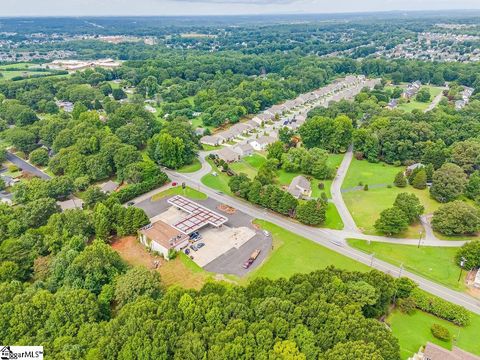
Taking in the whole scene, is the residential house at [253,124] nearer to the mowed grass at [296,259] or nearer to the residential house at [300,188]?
the residential house at [300,188]

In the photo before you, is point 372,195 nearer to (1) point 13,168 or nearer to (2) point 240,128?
(2) point 240,128

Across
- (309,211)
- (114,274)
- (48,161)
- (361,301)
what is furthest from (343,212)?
(48,161)

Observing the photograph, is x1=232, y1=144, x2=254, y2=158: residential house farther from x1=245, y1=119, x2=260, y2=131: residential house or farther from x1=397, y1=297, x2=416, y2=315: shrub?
x1=397, y1=297, x2=416, y2=315: shrub

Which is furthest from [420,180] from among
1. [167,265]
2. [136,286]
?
[136,286]

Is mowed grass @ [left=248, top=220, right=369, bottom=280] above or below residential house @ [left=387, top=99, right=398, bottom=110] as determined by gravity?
above

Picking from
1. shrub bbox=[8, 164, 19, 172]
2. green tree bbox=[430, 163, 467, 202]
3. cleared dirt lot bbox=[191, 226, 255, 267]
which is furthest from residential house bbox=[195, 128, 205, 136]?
green tree bbox=[430, 163, 467, 202]

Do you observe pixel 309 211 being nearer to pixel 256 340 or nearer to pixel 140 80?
pixel 256 340

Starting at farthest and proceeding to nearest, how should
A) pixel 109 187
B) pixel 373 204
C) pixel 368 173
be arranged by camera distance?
pixel 368 173
pixel 109 187
pixel 373 204
